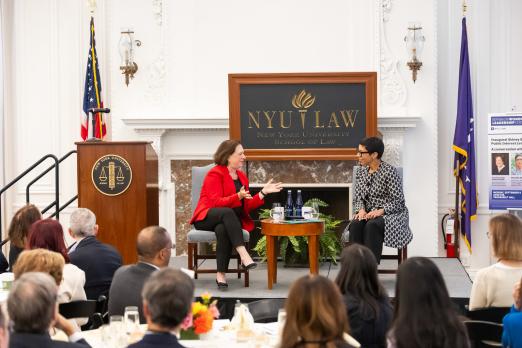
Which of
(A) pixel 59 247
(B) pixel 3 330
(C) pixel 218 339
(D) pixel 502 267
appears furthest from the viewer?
(A) pixel 59 247

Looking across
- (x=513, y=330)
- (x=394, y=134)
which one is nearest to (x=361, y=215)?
(x=394, y=134)

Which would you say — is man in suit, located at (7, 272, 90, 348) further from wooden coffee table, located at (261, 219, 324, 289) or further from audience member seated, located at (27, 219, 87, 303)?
wooden coffee table, located at (261, 219, 324, 289)

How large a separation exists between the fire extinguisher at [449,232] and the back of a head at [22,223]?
15.3 ft

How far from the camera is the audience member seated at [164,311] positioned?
2805 mm

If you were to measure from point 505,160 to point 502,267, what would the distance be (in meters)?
3.73

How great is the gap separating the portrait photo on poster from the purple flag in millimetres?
525

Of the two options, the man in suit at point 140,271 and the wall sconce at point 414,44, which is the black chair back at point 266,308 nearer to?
the man in suit at point 140,271

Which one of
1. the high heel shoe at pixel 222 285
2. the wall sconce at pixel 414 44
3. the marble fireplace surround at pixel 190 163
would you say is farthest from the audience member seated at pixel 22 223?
the wall sconce at pixel 414 44

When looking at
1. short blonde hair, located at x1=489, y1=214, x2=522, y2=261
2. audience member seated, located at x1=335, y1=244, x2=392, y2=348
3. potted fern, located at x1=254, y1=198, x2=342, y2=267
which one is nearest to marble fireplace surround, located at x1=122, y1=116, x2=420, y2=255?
potted fern, located at x1=254, y1=198, x2=342, y2=267

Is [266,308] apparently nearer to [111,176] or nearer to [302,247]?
[111,176]

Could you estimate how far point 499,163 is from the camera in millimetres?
7637

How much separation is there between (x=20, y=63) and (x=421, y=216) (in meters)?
4.54

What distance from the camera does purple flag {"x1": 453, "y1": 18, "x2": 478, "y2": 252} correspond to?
26.9 feet

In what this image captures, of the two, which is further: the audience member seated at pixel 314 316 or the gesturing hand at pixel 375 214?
the gesturing hand at pixel 375 214
